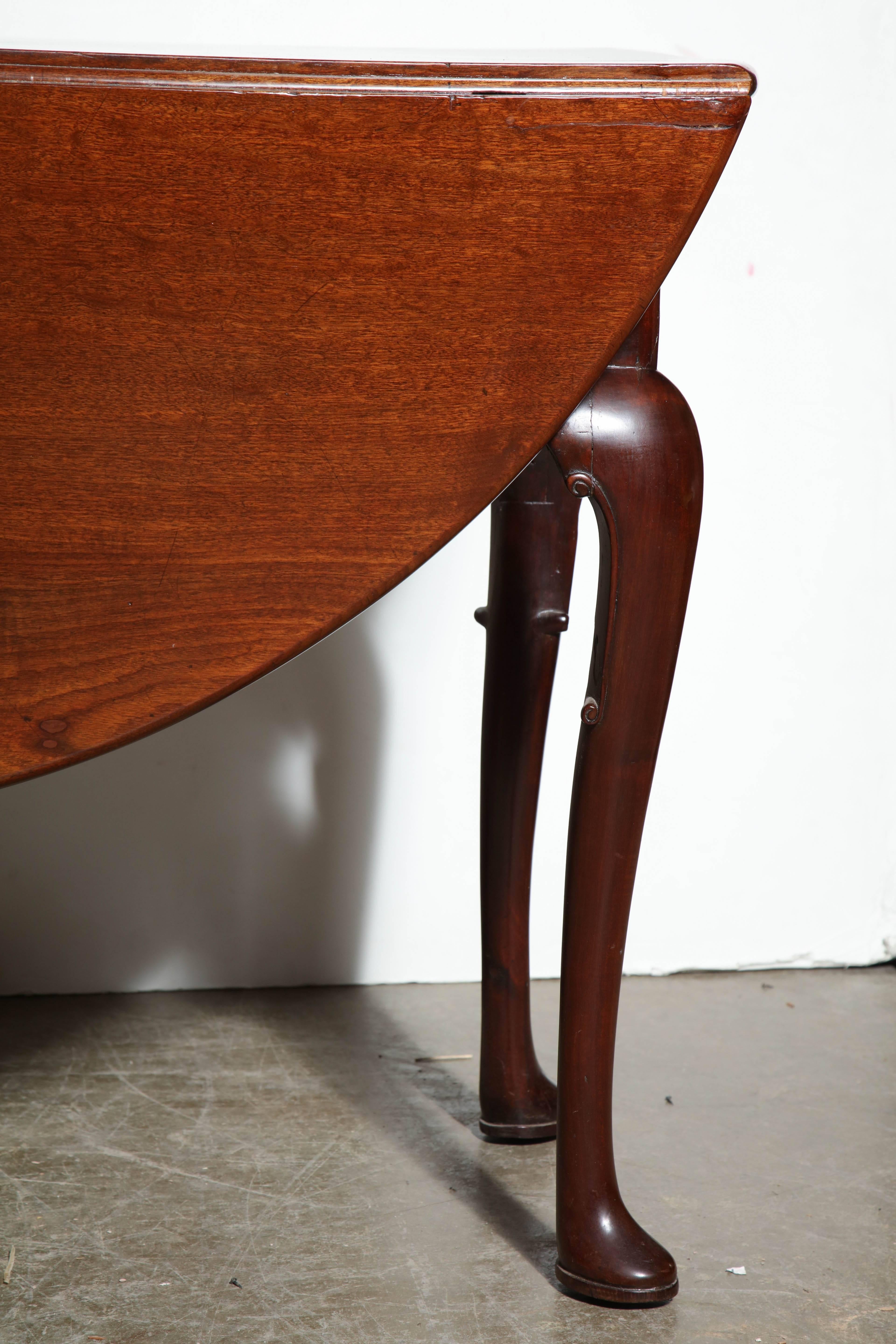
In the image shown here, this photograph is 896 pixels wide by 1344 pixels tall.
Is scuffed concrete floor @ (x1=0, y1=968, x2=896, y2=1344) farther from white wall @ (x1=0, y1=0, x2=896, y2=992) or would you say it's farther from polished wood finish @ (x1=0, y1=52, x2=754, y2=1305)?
polished wood finish @ (x1=0, y1=52, x2=754, y2=1305)

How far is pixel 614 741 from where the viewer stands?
100 centimetres

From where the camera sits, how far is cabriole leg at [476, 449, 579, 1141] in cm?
130

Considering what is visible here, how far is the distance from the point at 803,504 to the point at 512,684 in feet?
2.68

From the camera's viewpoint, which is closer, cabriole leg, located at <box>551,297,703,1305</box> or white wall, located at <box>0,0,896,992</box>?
cabriole leg, located at <box>551,297,703,1305</box>

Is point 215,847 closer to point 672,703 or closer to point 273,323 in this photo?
point 672,703

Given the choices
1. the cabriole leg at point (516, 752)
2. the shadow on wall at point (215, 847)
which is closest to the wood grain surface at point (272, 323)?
the cabriole leg at point (516, 752)

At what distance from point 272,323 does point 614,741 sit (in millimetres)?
416

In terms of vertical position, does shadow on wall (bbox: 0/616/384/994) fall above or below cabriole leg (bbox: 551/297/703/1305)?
below

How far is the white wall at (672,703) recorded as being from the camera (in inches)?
71.4

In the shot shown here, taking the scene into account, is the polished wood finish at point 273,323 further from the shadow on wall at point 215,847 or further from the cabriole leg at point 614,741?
the shadow on wall at point 215,847

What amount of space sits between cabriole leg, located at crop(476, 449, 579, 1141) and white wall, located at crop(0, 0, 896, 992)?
0.54 m

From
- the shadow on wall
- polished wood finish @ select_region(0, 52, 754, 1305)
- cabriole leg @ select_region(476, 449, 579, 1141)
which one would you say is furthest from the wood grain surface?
the shadow on wall

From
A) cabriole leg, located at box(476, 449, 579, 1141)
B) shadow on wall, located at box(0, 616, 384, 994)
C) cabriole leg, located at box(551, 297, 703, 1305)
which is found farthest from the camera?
shadow on wall, located at box(0, 616, 384, 994)

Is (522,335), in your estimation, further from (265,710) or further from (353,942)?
(353,942)
